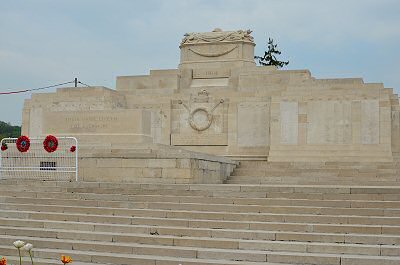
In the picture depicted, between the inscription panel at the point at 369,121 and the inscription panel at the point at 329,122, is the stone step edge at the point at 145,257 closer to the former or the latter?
the inscription panel at the point at 329,122

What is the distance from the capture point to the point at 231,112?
73.8 ft

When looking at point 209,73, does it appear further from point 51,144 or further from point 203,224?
point 203,224

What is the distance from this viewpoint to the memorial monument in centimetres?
1767

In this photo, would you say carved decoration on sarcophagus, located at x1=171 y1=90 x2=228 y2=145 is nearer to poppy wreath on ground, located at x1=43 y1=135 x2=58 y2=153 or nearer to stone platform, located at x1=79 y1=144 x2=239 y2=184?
stone platform, located at x1=79 y1=144 x2=239 y2=184

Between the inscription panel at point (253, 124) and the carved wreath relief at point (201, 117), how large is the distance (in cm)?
100

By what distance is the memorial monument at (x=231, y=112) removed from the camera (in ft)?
58.0

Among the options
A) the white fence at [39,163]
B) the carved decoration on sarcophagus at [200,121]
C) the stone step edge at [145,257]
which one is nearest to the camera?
the stone step edge at [145,257]

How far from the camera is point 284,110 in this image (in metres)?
20.9

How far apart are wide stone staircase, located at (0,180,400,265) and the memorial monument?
4825 millimetres

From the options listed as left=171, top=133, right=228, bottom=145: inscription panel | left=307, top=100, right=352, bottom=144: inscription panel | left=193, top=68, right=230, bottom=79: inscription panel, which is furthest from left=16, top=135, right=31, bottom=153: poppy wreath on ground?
left=193, top=68, right=230, bottom=79: inscription panel

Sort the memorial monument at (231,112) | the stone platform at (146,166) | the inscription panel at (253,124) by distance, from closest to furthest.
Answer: the stone platform at (146,166)
the memorial monument at (231,112)
the inscription panel at (253,124)

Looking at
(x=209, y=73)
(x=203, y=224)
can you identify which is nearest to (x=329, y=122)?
(x=209, y=73)

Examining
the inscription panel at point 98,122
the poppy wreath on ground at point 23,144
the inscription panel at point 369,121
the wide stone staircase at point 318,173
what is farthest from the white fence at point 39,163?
the inscription panel at point 369,121

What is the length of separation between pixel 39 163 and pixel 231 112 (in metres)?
8.99
